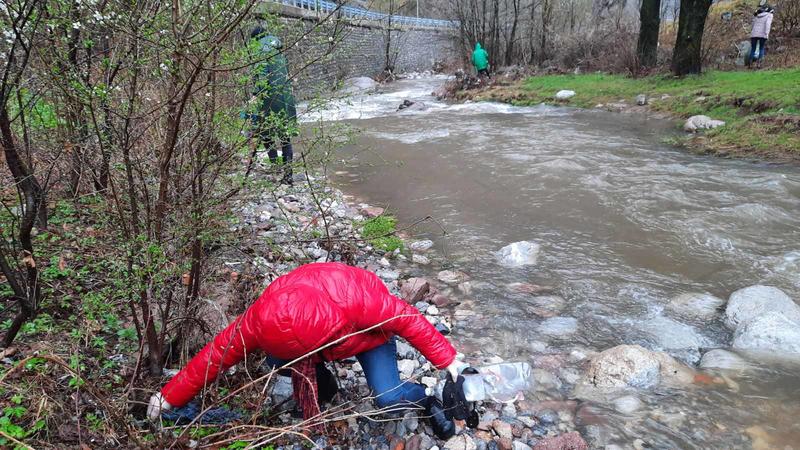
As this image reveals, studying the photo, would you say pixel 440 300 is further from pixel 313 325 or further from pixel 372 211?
pixel 372 211

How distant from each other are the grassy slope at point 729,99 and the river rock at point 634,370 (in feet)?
19.7

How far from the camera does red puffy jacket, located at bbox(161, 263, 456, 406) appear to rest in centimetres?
236

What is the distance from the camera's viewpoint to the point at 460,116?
13.7 meters

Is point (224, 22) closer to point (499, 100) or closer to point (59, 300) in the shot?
point (59, 300)

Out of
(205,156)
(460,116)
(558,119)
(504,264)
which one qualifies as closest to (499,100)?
(460,116)

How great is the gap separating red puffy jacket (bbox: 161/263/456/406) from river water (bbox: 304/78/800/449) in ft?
3.97

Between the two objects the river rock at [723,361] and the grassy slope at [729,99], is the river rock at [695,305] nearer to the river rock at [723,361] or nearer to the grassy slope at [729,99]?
the river rock at [723,361]

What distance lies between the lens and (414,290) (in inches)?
169

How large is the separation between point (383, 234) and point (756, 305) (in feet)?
10.7

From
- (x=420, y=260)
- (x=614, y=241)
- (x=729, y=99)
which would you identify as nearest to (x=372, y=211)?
(x=420, y=260)

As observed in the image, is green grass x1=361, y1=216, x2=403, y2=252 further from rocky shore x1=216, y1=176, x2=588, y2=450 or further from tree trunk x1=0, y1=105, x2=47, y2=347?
tree trunk x1=0, y1=105, x2=47, y2=347

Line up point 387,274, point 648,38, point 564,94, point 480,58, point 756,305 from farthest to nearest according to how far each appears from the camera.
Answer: point 480,58, point 648,38, point 564,94, point 387,274, point 756,305

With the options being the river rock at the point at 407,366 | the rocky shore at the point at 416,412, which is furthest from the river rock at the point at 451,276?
the river rock at the point at 407,366

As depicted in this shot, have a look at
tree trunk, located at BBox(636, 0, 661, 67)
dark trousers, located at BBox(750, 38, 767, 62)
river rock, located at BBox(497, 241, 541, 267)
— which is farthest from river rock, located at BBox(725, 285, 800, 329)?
tree trunk, located at BBox(636, 0, 661, 67)
